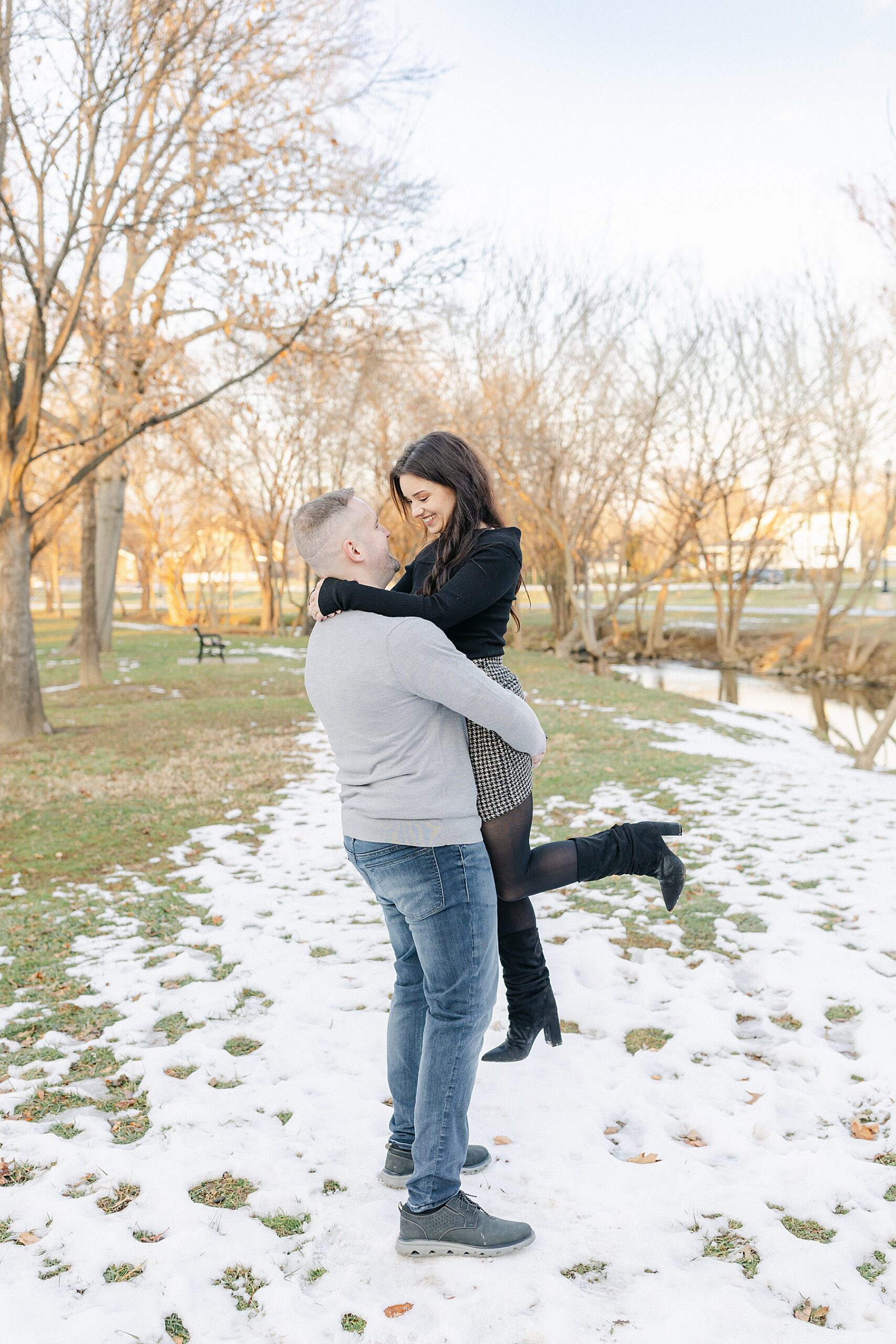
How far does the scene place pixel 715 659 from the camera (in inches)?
Answer: 1168

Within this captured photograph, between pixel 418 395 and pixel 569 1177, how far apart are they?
74.0 ft

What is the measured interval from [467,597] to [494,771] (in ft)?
1.65

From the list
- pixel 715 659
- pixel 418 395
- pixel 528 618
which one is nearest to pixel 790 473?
pixel 715 659

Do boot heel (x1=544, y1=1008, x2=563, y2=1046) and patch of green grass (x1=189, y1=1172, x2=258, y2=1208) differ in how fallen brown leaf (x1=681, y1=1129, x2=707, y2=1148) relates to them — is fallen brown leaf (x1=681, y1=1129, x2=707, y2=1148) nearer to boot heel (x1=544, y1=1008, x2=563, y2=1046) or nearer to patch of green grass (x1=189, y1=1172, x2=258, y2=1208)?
boot heel (x1=544, y1=1008, x2=563, y2=1046)

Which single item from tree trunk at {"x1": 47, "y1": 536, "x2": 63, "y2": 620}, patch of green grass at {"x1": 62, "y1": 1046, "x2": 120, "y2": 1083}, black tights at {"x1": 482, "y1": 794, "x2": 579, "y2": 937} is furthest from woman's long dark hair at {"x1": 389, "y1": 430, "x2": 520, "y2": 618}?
tree trunk at {"x1": 47, "y1": 536, "x2": 63, "y2": 620}

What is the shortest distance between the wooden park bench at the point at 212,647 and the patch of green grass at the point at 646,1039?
645 inches

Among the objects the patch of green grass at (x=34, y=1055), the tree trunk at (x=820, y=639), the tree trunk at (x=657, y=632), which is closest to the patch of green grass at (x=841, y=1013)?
the patch of green grass at (x=34, y=1055)

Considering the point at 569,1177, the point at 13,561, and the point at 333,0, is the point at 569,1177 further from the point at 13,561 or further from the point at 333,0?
the point at 333,0

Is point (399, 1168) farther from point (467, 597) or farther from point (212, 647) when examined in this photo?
point (212, 647)

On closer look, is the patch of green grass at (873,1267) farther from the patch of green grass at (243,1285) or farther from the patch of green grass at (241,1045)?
the patch of green grass at (241,1045)

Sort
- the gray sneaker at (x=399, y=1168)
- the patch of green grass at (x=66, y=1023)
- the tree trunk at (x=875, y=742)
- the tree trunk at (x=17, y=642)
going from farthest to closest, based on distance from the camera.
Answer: the tree trunk at (x=17, y=642) → the tree trunk at (x=875, y=742) → the patch of green grass at (x=66, y=1023) → the gray sneaker at (x=399, y=1168)

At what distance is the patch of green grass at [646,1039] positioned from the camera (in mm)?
3725

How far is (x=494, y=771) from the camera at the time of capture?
262cm

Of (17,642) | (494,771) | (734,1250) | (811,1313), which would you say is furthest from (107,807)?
(811,1313)
